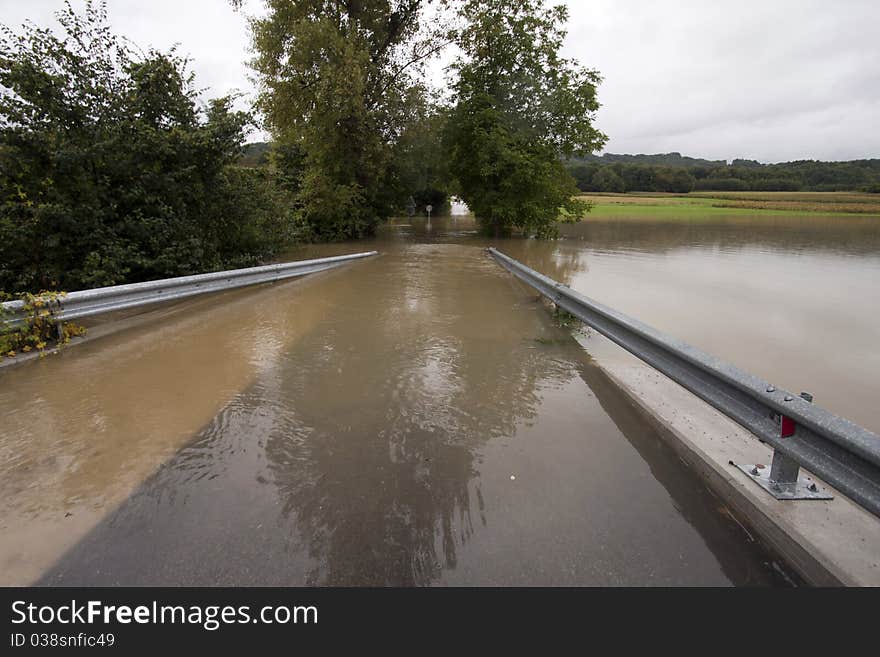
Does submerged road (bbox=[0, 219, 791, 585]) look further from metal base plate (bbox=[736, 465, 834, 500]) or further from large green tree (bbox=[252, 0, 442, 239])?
large green tree (bbox=[252, 0, 442, 239])

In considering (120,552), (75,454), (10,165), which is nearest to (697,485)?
(120,552)

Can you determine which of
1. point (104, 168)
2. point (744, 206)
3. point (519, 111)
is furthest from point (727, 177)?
point (104, 168)

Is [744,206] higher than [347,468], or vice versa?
Result: [744,206]

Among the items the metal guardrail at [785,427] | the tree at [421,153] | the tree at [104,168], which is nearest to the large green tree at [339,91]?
the tree at [421,153]

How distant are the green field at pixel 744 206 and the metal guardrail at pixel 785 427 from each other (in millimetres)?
49328

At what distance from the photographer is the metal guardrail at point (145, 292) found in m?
5.14

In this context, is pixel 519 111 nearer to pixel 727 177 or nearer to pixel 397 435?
pixel 397 435

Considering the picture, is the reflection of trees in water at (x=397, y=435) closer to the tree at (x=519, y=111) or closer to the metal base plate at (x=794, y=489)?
the metal base plate at (x=794, y=489)

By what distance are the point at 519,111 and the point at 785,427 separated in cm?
2566

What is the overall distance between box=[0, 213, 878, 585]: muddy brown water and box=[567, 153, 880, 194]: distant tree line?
308 ft

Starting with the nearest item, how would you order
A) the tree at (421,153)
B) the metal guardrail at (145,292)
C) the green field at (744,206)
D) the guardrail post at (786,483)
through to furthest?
the guardrail post at (786,483) < the metal guardrail at (145,292) < the tree at (421,153) < the green field at (744,206)

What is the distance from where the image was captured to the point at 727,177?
108250 mm

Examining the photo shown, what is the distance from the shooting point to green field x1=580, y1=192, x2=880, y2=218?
196 feet
